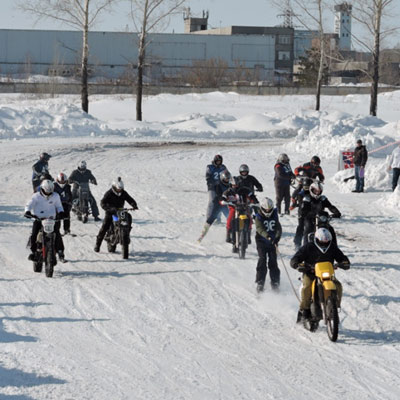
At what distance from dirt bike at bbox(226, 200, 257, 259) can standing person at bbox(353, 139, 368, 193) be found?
891 centimetres

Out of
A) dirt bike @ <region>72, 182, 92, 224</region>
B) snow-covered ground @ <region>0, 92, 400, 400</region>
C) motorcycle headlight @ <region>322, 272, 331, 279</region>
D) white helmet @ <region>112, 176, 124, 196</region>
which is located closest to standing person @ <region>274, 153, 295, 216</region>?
snow-covered ground @ <region>0, 92, 400, 400</region>

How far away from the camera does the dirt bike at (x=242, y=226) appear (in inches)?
620

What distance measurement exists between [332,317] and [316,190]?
14.7ft

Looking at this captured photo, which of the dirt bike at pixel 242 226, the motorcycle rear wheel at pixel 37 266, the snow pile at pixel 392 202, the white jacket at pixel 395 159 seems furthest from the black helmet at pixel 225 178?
the white jacket at pixel 395 159

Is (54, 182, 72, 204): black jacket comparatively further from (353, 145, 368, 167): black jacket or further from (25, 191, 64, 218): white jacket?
(353, 145, 368, 167): black jacket

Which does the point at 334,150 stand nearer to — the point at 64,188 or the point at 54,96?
the point at 64,188

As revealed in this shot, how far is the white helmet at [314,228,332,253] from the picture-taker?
1111 centimetres

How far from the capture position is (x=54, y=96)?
206 ft

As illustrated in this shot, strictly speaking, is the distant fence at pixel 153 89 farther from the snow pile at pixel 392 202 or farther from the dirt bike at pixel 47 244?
the dirt bike at pixel 47 244

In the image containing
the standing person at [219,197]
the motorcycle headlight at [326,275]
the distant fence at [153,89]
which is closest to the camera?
the motorcycle headlight at [326,275]

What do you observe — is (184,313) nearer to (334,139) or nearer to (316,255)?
(316,255)

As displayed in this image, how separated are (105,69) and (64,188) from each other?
7491cm

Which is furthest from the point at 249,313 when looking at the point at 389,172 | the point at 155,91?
the point at 155,91

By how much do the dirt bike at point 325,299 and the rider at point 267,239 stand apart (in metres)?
1.92
